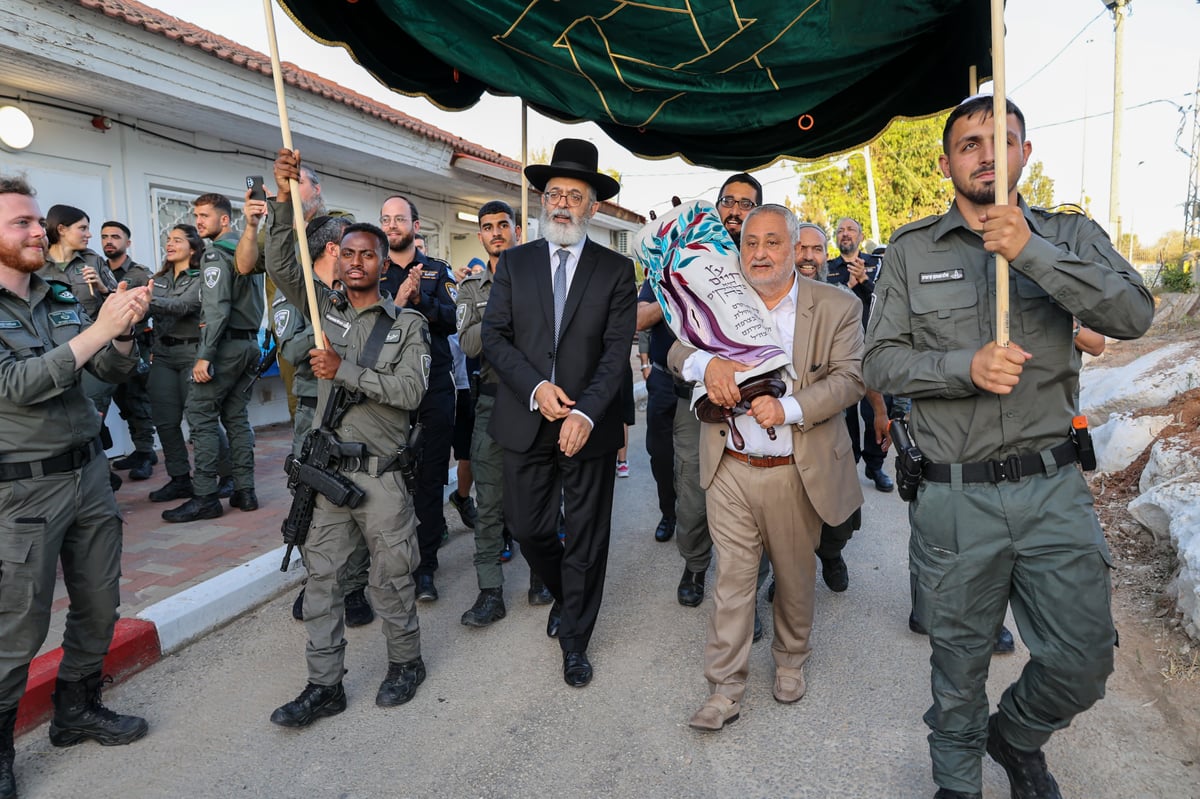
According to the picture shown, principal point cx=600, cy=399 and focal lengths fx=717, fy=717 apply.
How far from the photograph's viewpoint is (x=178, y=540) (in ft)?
16.3

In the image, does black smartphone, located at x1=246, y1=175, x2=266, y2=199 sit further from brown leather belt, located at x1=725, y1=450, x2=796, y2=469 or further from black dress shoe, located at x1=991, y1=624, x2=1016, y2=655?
black dress shoe, located at x1=991, y1=624, x2=1016, y2=655

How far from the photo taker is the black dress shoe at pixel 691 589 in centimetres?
420

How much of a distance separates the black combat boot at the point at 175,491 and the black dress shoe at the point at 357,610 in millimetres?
2867

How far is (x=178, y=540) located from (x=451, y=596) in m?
2.11

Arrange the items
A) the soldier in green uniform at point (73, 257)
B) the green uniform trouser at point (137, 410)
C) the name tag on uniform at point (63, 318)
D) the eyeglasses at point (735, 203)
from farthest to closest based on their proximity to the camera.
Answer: the green uniform trouser at point (137, 410) → the soldier in green uniform at point (73, 257) → the eyeglasses at point (735, 203) → the name tag on uniform at point (63, 318)

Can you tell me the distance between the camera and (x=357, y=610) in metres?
4.05

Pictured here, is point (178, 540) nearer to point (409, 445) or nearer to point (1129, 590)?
point (409, 445)

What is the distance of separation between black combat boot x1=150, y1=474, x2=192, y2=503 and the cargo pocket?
145 inches

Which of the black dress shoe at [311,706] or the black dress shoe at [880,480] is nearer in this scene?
the black dress shoe at [311,706]

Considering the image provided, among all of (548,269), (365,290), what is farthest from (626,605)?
(365,290)

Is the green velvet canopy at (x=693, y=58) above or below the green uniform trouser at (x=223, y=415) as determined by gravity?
above

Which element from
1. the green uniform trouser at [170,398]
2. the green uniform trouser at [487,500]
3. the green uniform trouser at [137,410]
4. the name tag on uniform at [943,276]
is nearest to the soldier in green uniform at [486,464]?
the green uniform trouser at [487,500]

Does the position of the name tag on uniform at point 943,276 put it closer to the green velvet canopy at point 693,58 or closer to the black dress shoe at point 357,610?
the green velvet canopy at point 693,58

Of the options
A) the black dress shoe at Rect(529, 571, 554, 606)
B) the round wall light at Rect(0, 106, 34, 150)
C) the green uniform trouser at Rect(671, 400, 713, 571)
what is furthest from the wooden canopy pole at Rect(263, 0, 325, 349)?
the round wall light at Rect(0, 106, 34, 150)
